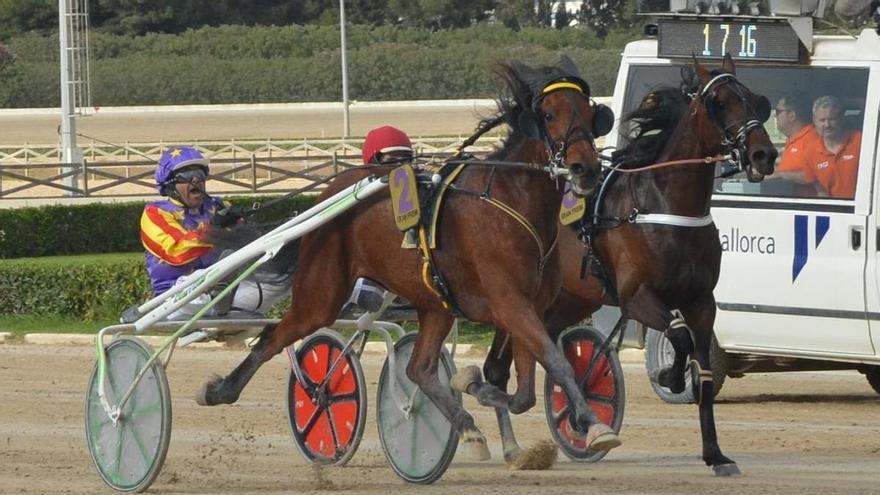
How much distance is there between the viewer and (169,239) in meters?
7.71

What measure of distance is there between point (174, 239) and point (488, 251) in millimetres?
1560

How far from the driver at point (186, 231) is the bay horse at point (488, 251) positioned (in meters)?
0.23

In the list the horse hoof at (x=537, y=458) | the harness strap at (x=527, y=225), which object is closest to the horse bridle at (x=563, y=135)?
the harness strap at (x=527, y=225)

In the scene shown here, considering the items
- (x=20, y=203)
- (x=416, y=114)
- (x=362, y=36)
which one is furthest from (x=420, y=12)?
(x=20, y=203)

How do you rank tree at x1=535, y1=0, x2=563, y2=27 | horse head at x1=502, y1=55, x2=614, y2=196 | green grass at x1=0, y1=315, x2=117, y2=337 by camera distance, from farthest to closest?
tree at x1=535, y1=0, x2=563, y2=27 < green grass at x1=0, y1=315, x2=117, y2=337 < horse head at x1=502, y1=55, x2=614, y2=196

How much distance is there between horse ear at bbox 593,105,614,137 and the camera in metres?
6.77

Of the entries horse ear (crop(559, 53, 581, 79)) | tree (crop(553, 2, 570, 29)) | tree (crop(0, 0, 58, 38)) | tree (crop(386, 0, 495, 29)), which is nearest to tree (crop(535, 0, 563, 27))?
tree (crop(553, 2, 570, 29))

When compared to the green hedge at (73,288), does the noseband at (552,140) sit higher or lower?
higher

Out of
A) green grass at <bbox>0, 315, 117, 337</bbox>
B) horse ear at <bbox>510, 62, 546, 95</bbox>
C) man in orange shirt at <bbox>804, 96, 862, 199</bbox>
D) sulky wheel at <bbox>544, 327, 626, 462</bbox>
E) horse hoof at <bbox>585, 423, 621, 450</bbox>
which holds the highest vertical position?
horse ear at <bbox>510, 62, 546, 95</bbox>

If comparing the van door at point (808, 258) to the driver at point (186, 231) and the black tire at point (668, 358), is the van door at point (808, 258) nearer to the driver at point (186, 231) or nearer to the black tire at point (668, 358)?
the black tire at point (668, 358)

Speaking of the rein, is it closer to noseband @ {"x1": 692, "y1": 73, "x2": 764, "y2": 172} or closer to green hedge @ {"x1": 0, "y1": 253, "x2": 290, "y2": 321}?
noseband @ {"x1": 692, "y1": 73, "x2": 764, "y2": 172}

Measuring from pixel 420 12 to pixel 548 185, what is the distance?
54.8 m

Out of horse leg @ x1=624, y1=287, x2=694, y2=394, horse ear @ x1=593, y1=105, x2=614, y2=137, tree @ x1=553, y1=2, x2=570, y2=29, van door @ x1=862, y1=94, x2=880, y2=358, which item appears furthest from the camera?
tree @ x1=553, y1=2, x2=570, y2=29

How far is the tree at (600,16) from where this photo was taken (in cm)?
5672
